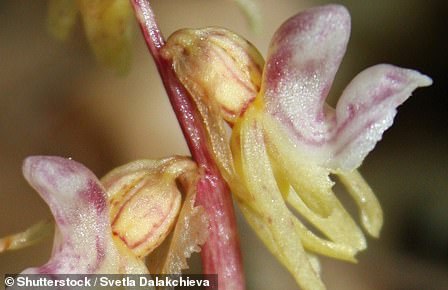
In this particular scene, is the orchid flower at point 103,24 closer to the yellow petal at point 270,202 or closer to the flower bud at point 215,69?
the flower bud at point 215,69

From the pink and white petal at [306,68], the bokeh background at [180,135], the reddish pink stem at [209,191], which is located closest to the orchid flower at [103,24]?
the reddish pink stem at [209,191]

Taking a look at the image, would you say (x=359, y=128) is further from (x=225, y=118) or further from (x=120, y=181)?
(x=120, y=181)

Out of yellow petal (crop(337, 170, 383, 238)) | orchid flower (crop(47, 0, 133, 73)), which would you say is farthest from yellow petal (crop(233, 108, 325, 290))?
orchid flower (crop(47, 0, 133, 73))

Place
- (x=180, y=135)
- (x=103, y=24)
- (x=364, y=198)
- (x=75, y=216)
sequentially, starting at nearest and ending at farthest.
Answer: (x=75, y=216), (x=364, y=198), (x=103, y=24), (x=180, y=135)

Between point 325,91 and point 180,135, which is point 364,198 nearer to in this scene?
point 325,91

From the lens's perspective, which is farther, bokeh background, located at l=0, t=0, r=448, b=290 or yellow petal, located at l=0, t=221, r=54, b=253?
bokeh background, located at l=0, t=0, r=448, b=290

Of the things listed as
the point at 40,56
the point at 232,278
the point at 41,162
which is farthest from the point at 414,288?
the point at 41,162

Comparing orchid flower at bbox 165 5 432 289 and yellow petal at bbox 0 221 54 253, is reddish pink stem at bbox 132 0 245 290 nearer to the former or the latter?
orchid flower at bbox 165 5 432 289

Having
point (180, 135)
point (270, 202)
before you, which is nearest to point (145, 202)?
point (270, 202)
